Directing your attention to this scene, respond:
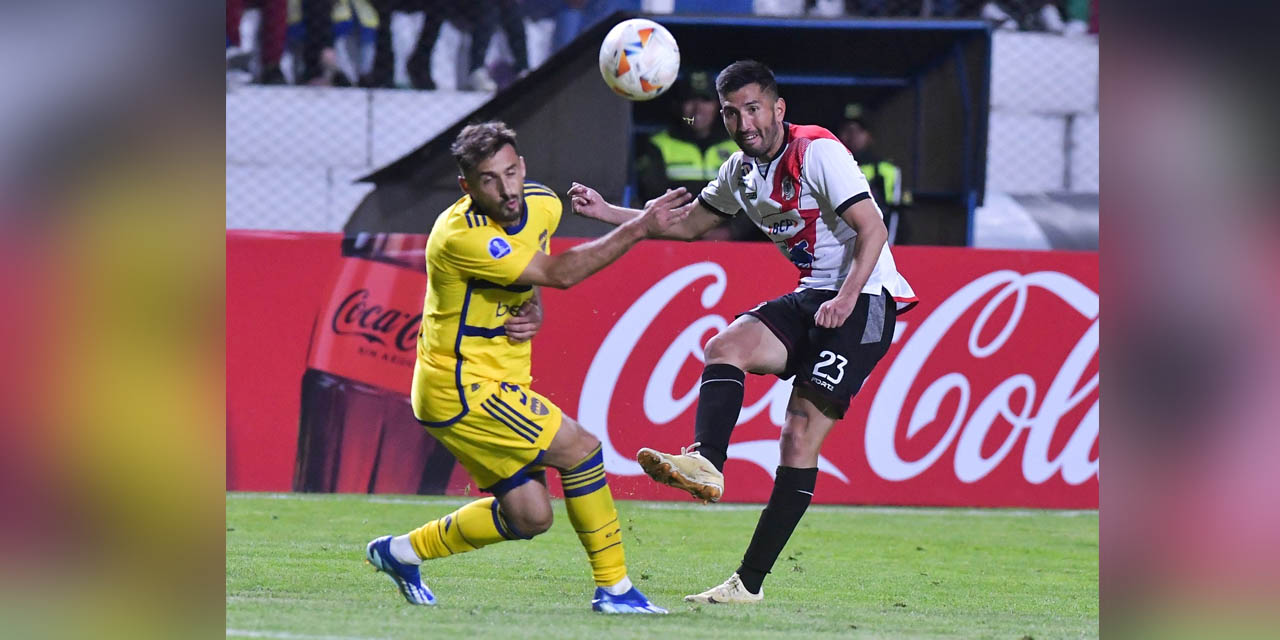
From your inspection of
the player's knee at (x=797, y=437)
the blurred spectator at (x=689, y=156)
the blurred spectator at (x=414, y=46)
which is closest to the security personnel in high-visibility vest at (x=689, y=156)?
the blurred spectator at (x=689, y=156)

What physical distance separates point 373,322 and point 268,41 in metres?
3.60

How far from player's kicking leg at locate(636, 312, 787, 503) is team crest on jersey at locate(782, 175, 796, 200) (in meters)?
0.45

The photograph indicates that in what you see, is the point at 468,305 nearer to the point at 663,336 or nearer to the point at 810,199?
the point at 810,199

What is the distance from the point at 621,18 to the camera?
9359mm

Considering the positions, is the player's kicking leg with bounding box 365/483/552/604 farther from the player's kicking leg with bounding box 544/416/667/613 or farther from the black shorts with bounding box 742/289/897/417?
the black shorts with bounding box 742/289/897/417

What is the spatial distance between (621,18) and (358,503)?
11.9ft

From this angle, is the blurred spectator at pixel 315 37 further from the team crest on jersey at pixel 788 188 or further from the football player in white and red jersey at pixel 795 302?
the team crest on jersey at pixel 788 188

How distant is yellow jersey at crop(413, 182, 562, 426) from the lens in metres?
4.83

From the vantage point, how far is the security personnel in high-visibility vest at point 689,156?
9875 millimetres

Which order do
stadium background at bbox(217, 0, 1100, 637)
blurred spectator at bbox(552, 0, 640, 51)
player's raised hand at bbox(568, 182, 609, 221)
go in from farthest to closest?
blurred spectator at bbox(552, 0, 640, 51)
stadium background at bbox(217, 0, 1100, 637)
player's raised hand at bbox(568, 182, 609, 221)

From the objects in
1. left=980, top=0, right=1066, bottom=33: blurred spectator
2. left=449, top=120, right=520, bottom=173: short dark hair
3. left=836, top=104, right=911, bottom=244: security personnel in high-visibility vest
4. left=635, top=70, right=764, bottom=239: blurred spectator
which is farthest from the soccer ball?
left=980, top=0, right=1066, bottom=33: blurred spectator

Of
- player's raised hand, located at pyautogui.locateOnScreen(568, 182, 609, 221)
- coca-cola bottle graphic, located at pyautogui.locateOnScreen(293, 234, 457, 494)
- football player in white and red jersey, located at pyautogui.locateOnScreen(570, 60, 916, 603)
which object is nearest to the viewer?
football player in white and red jersey, located at pyautogui.locateOnScreen(570, 60, 916, 603)
